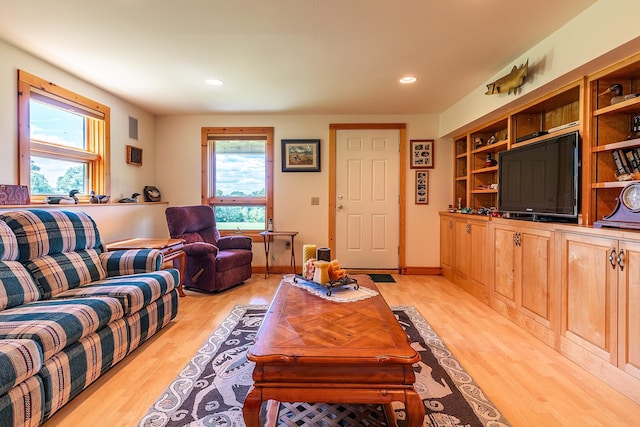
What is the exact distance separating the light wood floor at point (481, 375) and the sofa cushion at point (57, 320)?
0.37 meters

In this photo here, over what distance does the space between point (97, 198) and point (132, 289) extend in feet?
6.03

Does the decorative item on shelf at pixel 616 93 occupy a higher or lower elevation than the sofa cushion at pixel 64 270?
higher

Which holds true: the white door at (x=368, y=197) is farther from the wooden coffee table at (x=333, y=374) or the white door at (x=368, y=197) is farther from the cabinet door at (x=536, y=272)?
the wooden coffee table at (x=333, y=374)

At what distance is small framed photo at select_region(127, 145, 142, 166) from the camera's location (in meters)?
4.04

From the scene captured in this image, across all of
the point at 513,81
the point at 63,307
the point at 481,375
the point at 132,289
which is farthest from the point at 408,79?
the point at 63,307

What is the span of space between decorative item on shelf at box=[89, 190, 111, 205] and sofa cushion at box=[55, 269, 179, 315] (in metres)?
1.39

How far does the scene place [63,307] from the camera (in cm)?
171

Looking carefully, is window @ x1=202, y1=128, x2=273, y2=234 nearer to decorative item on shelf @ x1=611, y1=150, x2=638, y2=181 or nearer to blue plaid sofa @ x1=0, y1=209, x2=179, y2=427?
blue plaid sofa @ x1=0, y1=209, x2=179, y2=427

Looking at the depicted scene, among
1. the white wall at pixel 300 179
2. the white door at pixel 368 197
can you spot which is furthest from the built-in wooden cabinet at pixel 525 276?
the white door at pixel 368 197

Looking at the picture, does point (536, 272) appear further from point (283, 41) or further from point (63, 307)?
point (63, 307)

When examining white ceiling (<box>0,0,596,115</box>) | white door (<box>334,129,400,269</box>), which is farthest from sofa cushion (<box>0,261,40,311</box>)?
white door (<box>334,129,400,269</box>)

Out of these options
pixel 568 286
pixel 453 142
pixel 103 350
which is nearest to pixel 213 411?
pixel 103 350

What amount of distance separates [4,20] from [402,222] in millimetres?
4475

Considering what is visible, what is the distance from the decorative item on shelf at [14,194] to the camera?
240cm
